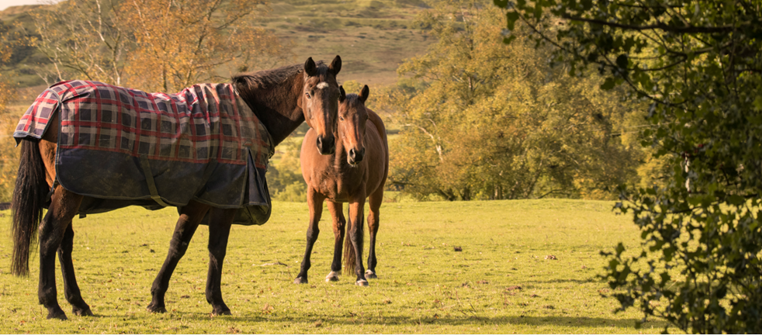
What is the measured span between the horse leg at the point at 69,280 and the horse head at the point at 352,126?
122 inches

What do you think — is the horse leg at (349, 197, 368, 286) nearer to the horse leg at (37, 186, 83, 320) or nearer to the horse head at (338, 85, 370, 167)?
the horse head at (338, 85, 370, 167)

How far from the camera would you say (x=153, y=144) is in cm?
498

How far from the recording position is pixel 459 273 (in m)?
9.14

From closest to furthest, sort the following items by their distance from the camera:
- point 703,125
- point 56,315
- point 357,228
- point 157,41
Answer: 1. point 703,125
2. point 56,315
3. point 357,228
4. point 157,41

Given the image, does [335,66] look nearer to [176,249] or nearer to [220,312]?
[176,249]

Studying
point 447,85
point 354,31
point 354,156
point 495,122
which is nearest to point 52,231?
point 354,156

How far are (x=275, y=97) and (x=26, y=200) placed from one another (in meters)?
2.44

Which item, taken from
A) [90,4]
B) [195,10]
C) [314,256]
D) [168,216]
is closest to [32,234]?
[314,256]

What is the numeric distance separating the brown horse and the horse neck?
1.28 m

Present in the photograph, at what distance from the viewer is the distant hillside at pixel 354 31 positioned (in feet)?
402

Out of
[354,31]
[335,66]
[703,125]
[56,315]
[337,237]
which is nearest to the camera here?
[703,125]

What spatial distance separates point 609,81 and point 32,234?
4911 millimetres

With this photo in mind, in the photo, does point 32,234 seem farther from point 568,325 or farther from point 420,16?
point 420,16

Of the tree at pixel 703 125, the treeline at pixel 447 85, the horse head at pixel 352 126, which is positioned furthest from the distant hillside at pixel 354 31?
the tree at pixel 703 125
